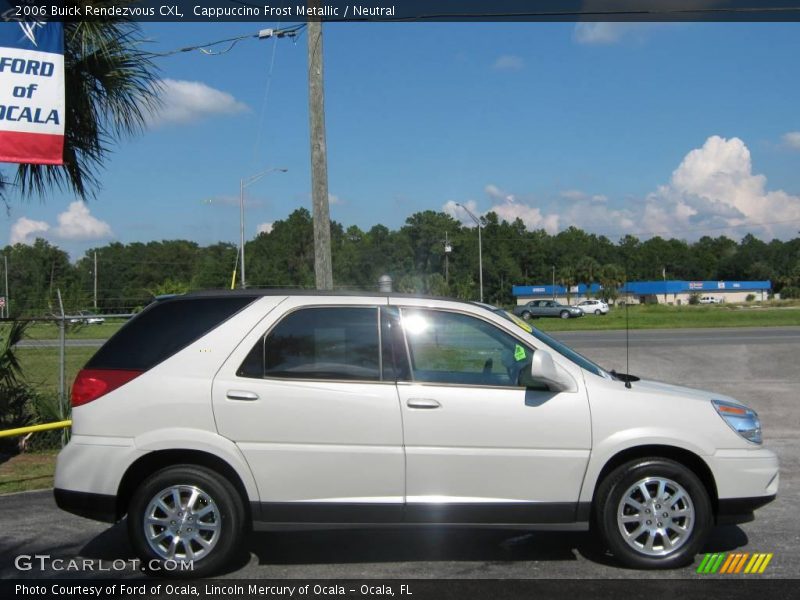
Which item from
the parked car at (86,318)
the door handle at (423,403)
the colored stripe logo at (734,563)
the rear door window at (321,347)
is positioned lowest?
the colored stripe logo at (734,563)

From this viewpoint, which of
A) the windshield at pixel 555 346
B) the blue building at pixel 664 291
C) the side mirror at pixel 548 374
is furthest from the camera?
the blue building at pixel 664 291

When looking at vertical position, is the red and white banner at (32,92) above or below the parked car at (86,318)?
above

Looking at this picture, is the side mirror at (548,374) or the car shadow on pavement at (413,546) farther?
the car shadow on pavement at (413,546)

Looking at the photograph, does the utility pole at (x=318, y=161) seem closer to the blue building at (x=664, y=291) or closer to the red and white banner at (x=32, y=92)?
the red and white banner at (x=32, y=92)

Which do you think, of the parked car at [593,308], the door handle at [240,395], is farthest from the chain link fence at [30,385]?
the parked car at [593,308]

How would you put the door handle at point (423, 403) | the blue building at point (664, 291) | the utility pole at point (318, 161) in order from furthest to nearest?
the blue building at point (664, 291) < the utility pole at point (318, 161) < the door handle at point (423, 403)

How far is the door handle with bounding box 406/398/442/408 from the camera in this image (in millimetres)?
4859

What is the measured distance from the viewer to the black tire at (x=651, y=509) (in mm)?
4906

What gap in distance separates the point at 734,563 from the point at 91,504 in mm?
4218

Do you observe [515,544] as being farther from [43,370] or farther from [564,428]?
[43,370]

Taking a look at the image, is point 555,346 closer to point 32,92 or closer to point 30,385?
point 32,92

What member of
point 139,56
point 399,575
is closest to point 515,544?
point 399,575

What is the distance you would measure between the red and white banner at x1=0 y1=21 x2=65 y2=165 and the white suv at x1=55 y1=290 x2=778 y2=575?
3.97 m

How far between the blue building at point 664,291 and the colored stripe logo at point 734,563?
7883 centimetres
